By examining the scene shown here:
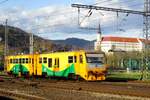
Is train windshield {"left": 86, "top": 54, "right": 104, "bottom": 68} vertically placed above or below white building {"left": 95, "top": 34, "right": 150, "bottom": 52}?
below

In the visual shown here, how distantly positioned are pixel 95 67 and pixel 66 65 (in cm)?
346

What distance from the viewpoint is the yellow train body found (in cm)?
3556

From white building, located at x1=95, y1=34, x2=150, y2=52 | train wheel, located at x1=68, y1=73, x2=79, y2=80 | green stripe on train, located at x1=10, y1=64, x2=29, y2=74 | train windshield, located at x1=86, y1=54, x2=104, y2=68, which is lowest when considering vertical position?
train wheel, located at x1=68, y1=73, x2=79, y2=80

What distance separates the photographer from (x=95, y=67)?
35.7 m

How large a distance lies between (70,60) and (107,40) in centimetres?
12613

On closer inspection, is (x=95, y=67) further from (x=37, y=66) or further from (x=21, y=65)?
(x=21, y=65)

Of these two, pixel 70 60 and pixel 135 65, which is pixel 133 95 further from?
pixel 135 65

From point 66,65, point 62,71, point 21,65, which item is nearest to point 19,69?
point 21,65

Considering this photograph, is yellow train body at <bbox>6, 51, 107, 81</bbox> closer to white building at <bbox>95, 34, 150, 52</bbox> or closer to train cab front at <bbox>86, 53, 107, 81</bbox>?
train cab front at <bbox>86, 53, 107, 81</bbox>

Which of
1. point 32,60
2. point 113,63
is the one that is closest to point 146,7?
point 32,60

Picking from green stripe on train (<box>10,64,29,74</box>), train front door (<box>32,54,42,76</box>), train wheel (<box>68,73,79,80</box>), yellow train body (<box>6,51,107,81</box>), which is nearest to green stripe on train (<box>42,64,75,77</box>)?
yellow train body (<box>6,51,107,81</box>)

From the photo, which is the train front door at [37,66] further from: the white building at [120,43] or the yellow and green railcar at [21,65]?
the white building at [120,43]

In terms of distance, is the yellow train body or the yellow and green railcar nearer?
the yellow train body

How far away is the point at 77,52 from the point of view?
3631 centimetres
